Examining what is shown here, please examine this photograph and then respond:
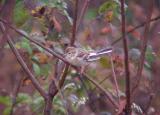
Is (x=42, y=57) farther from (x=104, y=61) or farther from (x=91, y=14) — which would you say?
(x=91, y=14)

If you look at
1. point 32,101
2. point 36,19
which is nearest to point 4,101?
point 32,101

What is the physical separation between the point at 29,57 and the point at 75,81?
233 mm

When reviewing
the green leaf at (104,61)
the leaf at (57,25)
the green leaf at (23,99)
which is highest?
the leaf at (57,25)

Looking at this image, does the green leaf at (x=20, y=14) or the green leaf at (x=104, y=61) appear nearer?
the green leaf at (x=20, y=14)

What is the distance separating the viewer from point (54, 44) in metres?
1.68

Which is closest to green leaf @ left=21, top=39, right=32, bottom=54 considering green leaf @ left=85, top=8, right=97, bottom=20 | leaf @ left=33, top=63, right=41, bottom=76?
leaf @ left=33, top=63, right=41, bottom=76

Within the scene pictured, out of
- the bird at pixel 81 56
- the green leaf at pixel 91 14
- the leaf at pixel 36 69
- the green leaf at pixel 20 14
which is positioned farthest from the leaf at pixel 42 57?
the green leaf at pixel 91 14

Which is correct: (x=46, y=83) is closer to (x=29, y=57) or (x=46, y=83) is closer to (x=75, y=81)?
(x=75, y=81)

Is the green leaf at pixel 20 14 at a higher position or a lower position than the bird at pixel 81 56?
higher

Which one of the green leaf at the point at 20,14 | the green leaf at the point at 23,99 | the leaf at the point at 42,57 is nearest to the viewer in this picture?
the green leaf at the point at 20,14

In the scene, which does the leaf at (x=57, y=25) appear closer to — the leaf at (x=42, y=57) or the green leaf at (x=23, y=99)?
the leaf at (x=42, y=57)

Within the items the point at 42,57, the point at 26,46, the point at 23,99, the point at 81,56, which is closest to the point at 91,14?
the point at 23,99

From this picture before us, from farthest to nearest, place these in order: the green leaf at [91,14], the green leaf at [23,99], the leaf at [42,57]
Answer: the green leaf at [91,14], the green leaf at [23,99], the leaf at [42,57]

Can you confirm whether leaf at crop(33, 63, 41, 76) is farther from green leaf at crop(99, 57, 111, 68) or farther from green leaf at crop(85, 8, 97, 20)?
green leaf at crop(85, 8, 97, 20)
